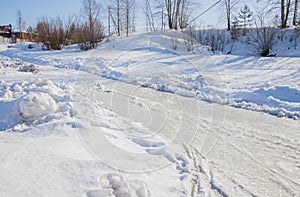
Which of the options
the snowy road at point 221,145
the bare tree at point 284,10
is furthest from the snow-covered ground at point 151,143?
the bare tree at point 284,10

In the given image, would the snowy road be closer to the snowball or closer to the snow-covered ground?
the snow-covered ground

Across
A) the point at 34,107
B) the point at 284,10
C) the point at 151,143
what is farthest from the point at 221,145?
the point at 284,10

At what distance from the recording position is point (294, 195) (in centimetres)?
210

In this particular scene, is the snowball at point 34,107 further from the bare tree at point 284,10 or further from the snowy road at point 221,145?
the bare tree at point 284,10

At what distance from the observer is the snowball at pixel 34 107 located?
3.35 metres

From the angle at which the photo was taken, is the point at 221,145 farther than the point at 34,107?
No

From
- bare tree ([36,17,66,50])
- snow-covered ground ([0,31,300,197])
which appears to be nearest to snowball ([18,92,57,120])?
snow-covered ground ([0,31,300,197])

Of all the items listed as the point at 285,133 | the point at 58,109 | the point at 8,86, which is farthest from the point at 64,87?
the point at 285,133

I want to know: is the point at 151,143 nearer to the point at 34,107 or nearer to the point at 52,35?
the point at 34,107

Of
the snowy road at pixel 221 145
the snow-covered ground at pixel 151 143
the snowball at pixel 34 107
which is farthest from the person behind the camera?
the snowball at pixel 34 107

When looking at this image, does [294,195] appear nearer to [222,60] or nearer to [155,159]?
[155,159]

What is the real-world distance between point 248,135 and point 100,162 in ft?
7.12

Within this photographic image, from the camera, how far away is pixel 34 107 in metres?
3.38

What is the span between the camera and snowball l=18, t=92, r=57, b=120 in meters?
3.35
